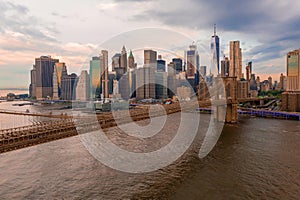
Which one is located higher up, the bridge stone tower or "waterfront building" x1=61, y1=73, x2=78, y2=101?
"waterfront building" x1=61, y1=73, x2=78, y2=101

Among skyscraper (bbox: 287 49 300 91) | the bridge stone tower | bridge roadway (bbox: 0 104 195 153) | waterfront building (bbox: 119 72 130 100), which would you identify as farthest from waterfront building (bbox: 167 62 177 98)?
bridge roadway (bbox: 0 104 195 153)

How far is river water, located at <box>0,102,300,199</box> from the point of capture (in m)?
6.30

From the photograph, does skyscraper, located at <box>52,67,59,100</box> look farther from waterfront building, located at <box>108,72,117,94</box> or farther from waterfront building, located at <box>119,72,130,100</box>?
waterfront building, located at <box>119,72,130,100</box>

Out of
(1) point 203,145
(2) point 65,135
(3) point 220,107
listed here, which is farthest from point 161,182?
(3) point 220,107

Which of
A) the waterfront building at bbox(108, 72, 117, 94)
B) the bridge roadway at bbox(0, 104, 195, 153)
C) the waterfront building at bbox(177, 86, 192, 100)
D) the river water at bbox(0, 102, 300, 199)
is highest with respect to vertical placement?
the waterfront building at bbox(108, 72, 117, 94)

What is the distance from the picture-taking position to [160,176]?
7555mm

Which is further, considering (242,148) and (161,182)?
(242,148)

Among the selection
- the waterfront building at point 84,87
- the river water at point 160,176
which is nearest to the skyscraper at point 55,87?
the waterfront building at point 84,87

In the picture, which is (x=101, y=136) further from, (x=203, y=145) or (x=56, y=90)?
(x=56, y=90)

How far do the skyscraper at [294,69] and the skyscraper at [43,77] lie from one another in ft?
228

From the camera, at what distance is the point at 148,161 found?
358 inches

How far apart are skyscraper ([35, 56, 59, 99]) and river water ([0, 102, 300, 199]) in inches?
2770

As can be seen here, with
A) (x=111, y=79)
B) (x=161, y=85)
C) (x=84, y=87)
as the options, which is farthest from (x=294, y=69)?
(x=84, y=87)

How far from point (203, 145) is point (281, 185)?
516 cm
